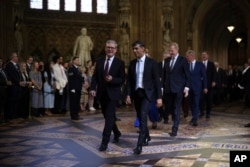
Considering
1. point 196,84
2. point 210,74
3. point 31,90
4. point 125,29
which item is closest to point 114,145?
point 196,84

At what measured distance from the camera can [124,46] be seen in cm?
1938

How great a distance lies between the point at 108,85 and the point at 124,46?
13022 mm

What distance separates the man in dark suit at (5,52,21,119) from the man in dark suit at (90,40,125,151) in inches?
185

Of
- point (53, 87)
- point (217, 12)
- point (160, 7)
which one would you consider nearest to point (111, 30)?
point (160, 7)

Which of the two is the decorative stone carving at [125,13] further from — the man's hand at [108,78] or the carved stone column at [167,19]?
the man's hand at [108,78]

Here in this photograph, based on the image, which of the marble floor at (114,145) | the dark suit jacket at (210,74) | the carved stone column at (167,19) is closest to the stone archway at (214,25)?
the carved stone column at (167,19)

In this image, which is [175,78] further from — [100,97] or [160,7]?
[160,7]

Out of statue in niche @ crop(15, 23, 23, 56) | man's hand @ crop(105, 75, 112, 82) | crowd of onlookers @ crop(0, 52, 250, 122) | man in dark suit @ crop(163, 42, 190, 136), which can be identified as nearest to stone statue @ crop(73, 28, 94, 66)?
crowd of onlookers @ crop(0, 52, 250, 122)

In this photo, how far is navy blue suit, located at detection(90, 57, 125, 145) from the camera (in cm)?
642

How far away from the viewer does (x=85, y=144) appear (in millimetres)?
7125

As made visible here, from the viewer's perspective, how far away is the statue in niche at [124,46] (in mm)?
19125

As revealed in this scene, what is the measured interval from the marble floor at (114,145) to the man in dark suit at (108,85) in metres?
0.42

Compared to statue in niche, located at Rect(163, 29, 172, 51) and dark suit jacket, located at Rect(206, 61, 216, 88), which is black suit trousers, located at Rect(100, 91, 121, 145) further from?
statue in niche, located at Rect(163, 29, 172, 51)

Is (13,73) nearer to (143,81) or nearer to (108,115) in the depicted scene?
(108,115)
